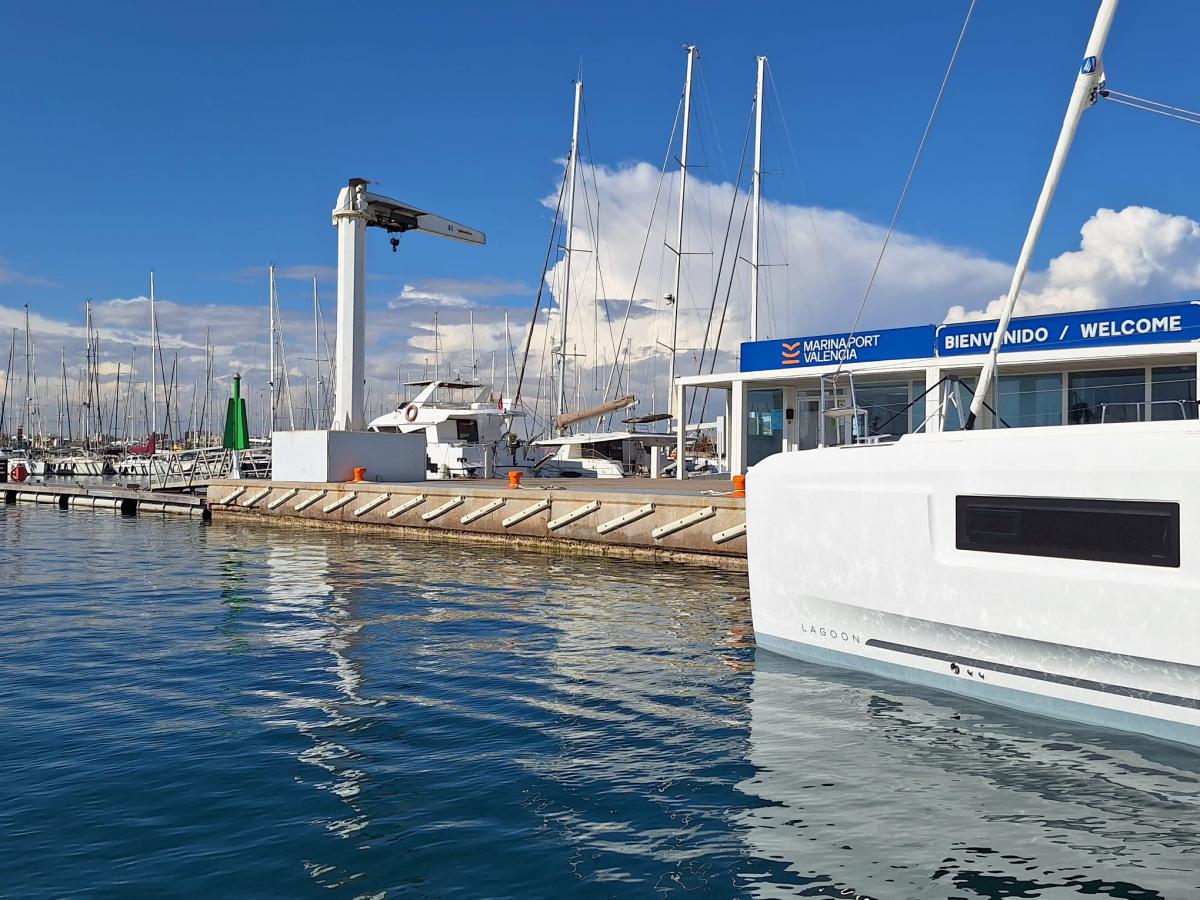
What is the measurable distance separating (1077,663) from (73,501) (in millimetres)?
37034

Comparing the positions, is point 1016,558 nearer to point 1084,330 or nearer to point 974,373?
point 1084,330

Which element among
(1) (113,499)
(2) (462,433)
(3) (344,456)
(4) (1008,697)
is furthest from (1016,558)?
(1) (113,499)

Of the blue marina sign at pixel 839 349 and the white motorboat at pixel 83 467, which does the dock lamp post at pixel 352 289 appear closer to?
the blue marina sign at pixel 839 349

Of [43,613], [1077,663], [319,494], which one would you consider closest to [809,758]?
[1077,663]

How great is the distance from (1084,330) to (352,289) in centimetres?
1728

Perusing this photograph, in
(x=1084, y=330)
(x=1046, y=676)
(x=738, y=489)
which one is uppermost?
(x=1084, y=330)

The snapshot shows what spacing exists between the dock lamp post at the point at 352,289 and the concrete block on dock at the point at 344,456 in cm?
52

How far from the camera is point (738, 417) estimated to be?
24188 millimetres

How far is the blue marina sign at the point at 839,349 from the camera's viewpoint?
20.2 m

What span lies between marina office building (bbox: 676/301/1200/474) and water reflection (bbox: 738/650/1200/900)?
7839 millimetres

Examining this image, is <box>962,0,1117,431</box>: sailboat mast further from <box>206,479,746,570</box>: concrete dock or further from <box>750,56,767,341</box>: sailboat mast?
<box>750,56,767,341</box>: sailboat mast

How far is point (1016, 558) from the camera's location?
20.3 feet

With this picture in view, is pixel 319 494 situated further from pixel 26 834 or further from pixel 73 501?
pixel 26 834

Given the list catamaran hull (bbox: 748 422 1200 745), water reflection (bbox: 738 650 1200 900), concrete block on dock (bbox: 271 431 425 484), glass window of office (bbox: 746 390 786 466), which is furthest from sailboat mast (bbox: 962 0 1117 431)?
concrete block on dock (bbox: 271 431 425 484)
